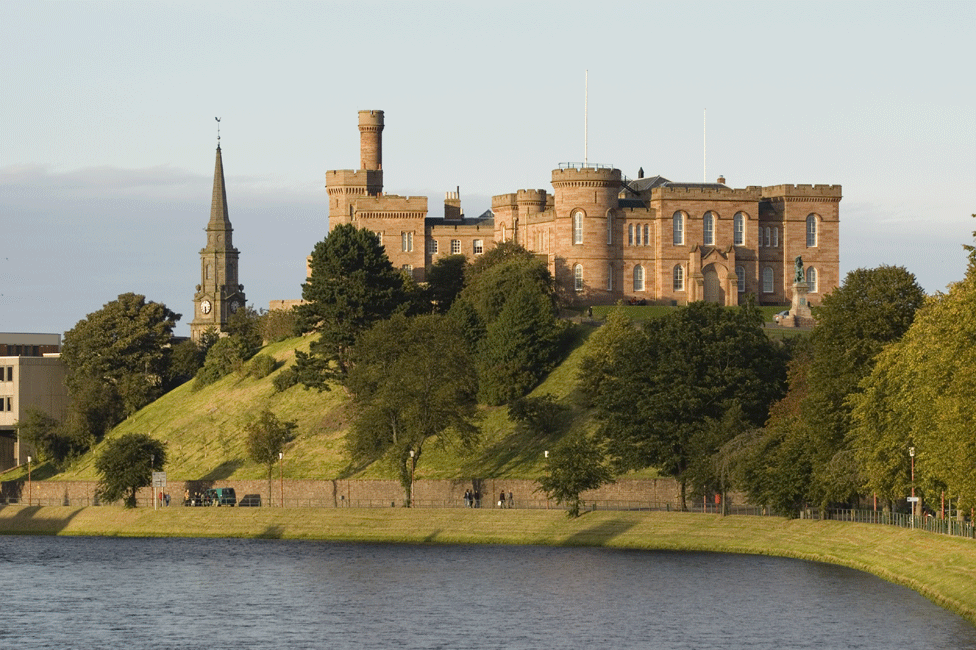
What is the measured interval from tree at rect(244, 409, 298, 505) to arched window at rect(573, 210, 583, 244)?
29.8m

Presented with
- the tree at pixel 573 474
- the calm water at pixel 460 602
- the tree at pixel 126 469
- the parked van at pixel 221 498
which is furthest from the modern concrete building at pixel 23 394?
the tree at pixel 573 474

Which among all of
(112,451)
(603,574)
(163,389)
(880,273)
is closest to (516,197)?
(163,389)

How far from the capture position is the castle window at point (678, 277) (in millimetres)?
147250

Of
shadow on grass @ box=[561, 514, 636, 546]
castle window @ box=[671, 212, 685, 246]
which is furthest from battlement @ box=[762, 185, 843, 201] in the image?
shadow on grass @ box=[561, 514, 636, 546]

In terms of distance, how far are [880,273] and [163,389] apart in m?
84.1

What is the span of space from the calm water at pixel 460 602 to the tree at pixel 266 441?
29.5m

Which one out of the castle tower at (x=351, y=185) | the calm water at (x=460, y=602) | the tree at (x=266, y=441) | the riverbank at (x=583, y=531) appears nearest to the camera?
the calm water at (x=460, y=602)

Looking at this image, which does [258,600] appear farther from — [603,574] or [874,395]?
[874,395]

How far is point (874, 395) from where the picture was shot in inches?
3221

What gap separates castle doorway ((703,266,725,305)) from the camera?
146m

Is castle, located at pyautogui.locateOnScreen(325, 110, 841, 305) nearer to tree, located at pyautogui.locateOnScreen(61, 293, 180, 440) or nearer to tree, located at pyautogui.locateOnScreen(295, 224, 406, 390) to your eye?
tree, located at pyautogui.locateOnScreen(295, 224, 406, 390)

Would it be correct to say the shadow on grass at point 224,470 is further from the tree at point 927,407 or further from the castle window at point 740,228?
the tree at point 927,407

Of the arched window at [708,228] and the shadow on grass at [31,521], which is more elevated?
the arched window at [708,228]

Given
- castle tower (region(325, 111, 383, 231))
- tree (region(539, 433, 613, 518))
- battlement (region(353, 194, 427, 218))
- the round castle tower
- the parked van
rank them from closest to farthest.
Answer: tree (region(539, 433, 613, 518))
the parked van
the round castle tower
battlement (region(353, 194, 427, 218))
castle tower (region(325, 111, 383, 231))
